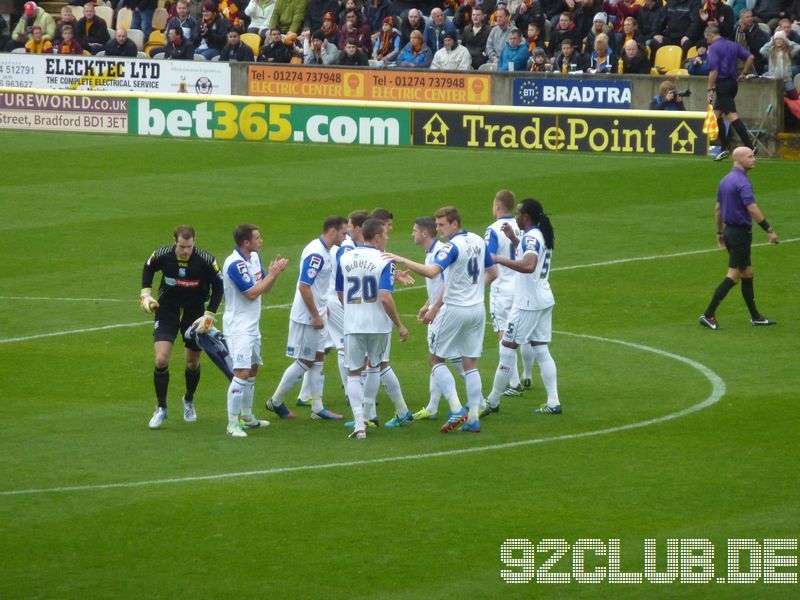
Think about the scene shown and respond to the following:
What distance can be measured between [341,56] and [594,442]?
2363 cm

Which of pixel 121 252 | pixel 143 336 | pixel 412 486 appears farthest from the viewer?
pixel 121 252

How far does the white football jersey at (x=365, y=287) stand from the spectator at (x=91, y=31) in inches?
1062

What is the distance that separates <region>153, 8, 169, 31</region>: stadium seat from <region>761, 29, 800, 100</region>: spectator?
17522mm

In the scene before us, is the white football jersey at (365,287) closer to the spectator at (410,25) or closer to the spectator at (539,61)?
the spectator at (539,61)

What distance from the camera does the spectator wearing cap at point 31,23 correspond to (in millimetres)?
38531

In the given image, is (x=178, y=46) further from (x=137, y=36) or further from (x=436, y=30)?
(x=436, y=30)

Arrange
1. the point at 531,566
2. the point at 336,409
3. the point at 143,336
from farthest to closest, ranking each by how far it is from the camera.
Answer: the point at 143,336 < the point at 336,409 < the point at 531,566

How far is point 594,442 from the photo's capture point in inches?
488

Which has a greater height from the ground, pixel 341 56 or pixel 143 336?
pixel 341 56

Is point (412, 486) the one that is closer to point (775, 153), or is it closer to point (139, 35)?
point (775, 153)

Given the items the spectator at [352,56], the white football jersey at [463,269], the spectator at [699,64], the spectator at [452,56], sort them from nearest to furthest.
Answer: the white football jersey at [463,269] → the spectator at [699,64] → the spectator at [452,56] → the spectator at [352,56]

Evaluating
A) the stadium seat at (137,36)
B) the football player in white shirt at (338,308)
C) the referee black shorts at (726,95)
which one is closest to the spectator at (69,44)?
the stadium seat at (137,36)

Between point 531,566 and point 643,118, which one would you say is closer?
point 531,566

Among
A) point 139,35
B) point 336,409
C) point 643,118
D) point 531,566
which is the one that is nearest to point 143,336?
point 336,409
